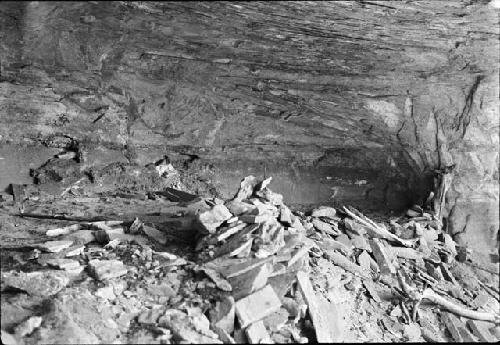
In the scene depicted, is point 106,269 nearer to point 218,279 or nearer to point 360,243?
point 218,279

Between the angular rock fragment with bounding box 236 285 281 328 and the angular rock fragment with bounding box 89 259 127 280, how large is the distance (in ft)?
3.23

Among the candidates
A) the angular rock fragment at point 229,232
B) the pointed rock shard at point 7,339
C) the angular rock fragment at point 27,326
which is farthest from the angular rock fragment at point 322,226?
the pointed rock shard at point 7,339

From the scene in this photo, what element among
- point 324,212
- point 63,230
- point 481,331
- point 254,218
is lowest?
point 481,331

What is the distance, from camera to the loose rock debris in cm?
344

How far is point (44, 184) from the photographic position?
214 inches

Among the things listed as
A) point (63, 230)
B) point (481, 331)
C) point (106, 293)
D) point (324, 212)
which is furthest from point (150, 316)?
point (481, 331)

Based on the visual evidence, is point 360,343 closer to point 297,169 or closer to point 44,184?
point 297,169

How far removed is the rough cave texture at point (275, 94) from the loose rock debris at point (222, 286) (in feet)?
3.38

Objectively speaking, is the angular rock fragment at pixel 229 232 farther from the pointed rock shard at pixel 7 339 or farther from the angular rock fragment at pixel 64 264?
the pointed rock shard at pixel 7 339

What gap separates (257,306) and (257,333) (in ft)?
0.67

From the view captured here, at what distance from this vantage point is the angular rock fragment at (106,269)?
147 inches

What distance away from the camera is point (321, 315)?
12.8 feet

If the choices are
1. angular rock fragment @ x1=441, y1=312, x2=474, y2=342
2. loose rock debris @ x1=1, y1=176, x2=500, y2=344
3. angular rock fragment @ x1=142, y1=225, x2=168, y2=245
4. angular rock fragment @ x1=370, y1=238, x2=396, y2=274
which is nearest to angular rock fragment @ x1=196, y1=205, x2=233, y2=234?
loose rock debris @ x1=1, y1=176, x2=500, y2=344

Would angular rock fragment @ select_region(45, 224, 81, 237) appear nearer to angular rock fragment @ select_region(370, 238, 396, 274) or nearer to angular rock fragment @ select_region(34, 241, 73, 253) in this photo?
angular rock fragment @ select_region(34, 241, 73, 253)
